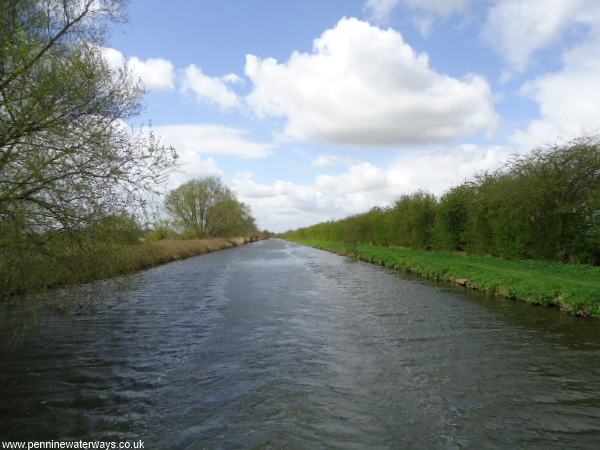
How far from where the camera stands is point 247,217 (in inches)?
4119

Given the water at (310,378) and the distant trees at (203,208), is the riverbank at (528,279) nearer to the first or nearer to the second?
the water at (310,378)

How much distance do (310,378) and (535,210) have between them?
16331 millimetres

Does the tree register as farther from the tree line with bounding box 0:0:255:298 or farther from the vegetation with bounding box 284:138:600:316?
the vegetation with bounding box 284:138:600:316

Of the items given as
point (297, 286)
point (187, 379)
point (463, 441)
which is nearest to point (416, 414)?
point (463, 441)

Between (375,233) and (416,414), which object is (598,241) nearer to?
(416,414)

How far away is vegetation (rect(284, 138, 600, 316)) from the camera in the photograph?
48.3 feet

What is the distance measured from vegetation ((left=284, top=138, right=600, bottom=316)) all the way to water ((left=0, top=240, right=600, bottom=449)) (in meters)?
1.56

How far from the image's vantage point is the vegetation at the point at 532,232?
580 inches

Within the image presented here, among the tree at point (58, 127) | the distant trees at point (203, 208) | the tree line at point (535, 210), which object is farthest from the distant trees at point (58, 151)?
the distant trees at point (203, 208)

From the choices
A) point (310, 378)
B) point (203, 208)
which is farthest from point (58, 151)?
point (203, 208)

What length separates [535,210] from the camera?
774 inches

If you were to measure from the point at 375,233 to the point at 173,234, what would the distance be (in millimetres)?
30800

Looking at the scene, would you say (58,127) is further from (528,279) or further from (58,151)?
(528,279)

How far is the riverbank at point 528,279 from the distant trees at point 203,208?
158 ft
